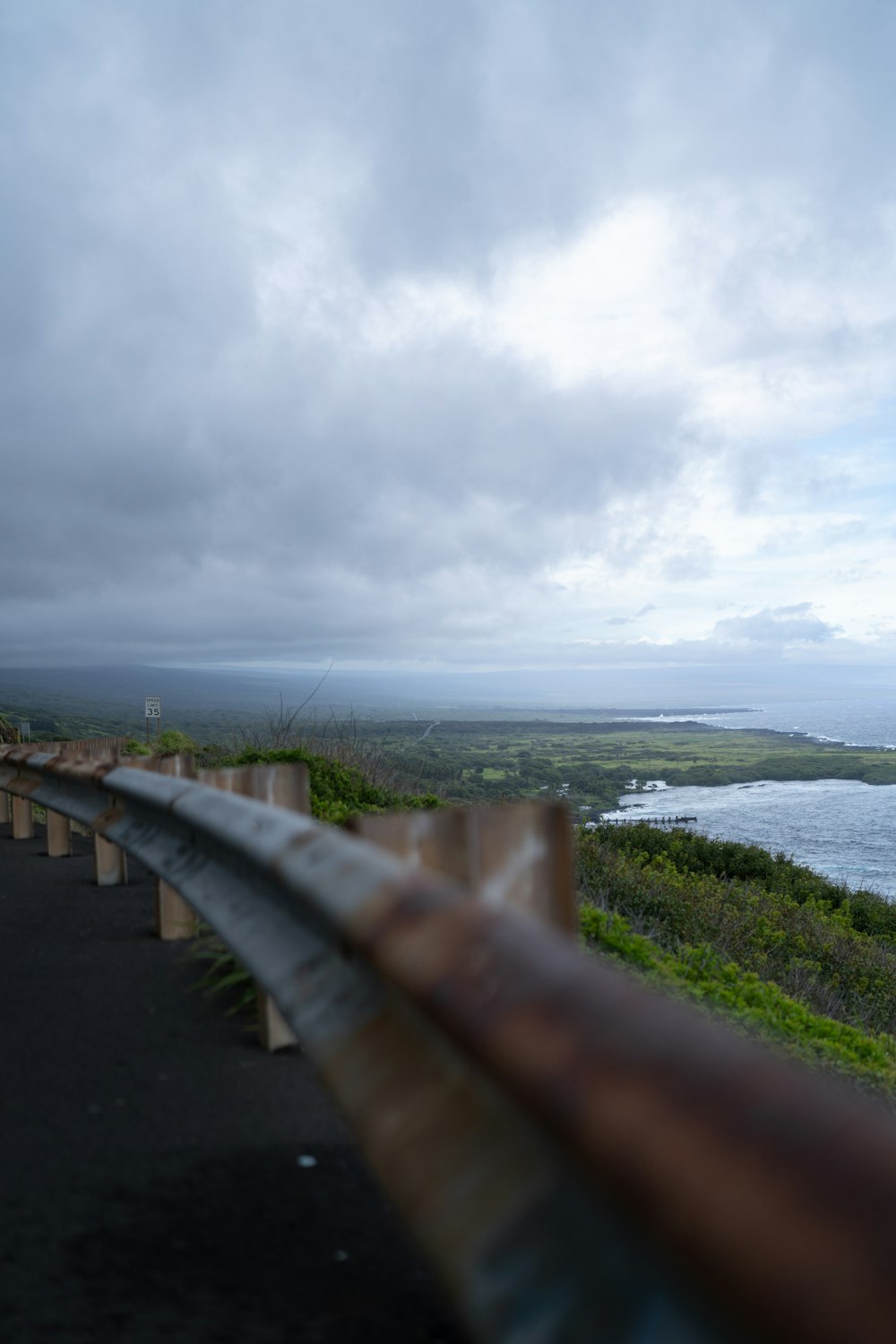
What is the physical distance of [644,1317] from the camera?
1.05 meters

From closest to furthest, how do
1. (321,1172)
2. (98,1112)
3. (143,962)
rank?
(321,1172) → (98,1112) → (143,962)

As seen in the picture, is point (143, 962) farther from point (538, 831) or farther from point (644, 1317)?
point (644, 1317)

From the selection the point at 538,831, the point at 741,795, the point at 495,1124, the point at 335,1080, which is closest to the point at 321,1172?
the point at 335,1080

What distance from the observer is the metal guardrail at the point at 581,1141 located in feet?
2.61

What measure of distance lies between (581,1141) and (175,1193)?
2.06 meters

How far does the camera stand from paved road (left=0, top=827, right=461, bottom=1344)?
215 cm

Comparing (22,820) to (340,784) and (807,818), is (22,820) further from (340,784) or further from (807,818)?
(807,818)

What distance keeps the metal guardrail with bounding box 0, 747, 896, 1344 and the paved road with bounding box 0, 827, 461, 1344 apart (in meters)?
0.51

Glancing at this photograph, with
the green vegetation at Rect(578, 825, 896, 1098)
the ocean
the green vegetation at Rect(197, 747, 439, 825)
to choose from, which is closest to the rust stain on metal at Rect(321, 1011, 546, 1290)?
the green vegetation at Rect(578, 825, 896, 1098)

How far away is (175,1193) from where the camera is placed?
2.73 metres

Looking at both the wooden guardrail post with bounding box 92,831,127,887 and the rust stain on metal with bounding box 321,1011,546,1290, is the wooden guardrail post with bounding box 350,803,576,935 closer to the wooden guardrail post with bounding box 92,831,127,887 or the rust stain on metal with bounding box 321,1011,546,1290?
the rust stain on metal with bounding box 321,1011,546,1290

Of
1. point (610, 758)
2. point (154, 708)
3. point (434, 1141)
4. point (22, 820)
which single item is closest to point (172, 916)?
point (434, 1141)

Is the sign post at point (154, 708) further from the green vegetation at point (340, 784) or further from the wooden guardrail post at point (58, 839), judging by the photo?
the wooden guardrail post at point (58, 839)

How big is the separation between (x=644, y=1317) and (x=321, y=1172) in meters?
1.98
